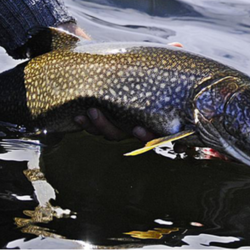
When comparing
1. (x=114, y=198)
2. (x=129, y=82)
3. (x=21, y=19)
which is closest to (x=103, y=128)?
(x=129, y=82)

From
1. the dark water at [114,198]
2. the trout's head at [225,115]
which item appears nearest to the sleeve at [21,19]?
the dark water at [114,198]

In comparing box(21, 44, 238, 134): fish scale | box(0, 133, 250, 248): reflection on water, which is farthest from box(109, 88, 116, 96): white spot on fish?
box(0, 133, 250, 248): reflection on water

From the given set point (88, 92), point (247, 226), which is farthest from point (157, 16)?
point (247, 226)

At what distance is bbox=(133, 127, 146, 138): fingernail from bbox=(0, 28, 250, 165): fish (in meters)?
0.05

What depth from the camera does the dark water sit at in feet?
10.5

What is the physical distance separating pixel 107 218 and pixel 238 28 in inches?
178

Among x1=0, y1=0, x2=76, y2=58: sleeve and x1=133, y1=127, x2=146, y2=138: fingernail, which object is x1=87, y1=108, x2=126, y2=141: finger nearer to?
x1=133, y1=127, x2=146, y2=138: fingernail

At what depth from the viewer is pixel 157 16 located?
767 cm

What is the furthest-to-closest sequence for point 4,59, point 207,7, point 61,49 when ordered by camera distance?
point 207,7 → point 4,59 → point 61,49

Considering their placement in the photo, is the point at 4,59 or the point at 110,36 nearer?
the point at 4,59

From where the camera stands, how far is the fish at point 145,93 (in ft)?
12.3

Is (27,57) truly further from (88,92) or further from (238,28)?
(238,28)

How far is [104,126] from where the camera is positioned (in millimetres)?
4055

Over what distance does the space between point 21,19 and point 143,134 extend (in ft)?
5.62
